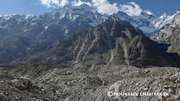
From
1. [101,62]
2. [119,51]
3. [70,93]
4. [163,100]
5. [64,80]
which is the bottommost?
[163,100]

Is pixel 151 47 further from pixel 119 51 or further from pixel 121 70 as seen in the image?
pixel 121 70

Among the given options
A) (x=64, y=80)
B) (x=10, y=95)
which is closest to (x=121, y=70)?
(x=64, y=80)

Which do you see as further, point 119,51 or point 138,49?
point 119,51

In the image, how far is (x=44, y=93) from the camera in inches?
778

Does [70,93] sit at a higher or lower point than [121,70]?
lower

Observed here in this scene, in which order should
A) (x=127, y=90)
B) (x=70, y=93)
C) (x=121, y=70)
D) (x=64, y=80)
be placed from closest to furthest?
(x=127, y=90) → (x=70, y=93) → (x=64, y=80) → (x=121, y=70)

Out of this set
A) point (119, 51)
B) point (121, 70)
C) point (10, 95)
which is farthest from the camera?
point (119, 51)

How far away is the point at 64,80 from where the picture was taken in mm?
29766

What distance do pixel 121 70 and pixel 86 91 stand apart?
14985 millimetres

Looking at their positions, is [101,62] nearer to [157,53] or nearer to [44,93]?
[157,53]

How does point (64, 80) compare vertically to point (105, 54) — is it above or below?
below

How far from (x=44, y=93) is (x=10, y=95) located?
18.2 feet

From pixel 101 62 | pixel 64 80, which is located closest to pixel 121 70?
pixel 64 80

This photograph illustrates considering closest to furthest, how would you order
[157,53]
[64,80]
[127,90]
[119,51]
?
[127,90]
[64,80]
[157,53]
[119,51]
